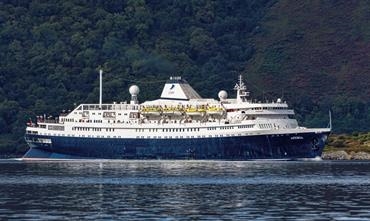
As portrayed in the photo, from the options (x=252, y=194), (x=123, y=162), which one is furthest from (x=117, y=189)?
(x=123, y=162)

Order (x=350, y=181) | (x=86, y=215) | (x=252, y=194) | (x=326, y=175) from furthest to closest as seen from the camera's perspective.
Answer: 1. (x=326, y=175)
2. (x=350, y=181)
3. (x=252, y=194)
4. (x=86, y=215)

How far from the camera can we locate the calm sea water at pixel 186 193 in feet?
334

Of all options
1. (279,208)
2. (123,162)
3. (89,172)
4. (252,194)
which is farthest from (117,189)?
(123,162)

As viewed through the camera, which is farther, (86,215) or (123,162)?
(123,162)

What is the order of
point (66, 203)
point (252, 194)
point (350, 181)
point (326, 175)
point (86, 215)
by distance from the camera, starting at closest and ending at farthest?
point (86, 215) → point (66, 203) → point (252, 194) → point (350, 181) → point (326, 175)

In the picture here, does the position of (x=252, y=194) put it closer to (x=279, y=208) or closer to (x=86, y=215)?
(x=279, y=208)

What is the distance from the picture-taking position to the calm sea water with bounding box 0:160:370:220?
10181 centimetres

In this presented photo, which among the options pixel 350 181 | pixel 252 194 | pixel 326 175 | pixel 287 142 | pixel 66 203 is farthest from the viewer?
pixel 287 142

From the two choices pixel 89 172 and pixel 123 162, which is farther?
pixel 123 162

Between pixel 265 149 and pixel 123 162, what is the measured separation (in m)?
17.7

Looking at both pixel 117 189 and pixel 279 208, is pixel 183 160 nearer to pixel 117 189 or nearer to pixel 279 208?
pixel 117 189

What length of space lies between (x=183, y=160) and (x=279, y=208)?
306 feet

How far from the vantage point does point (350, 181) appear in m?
136

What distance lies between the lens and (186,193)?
391 ft
